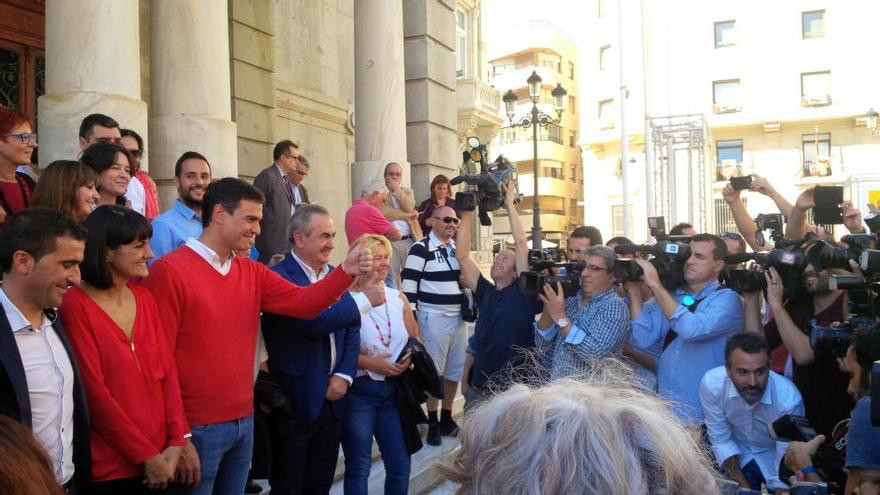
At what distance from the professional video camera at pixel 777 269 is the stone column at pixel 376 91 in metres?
5.68

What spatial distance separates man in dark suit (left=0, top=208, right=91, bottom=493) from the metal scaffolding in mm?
20163

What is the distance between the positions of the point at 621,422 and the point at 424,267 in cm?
594

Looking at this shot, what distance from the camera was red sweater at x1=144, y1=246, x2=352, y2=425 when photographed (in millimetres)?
3740

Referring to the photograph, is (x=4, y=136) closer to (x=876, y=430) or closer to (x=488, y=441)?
(x=488, y=441)

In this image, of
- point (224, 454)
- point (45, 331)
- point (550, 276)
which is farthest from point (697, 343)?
point (45, 331)

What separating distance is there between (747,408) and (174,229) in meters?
3.43

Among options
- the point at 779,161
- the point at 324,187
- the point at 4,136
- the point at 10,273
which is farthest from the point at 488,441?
the point at 779,161

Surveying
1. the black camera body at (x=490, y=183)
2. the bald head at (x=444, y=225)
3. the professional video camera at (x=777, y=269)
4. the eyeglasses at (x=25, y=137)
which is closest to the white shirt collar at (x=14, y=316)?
the eyeglasses at (x=25, y=137)

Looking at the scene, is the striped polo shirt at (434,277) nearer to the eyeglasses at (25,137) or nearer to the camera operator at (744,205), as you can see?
the camera operator at (744,205)

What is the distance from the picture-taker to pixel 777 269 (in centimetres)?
508

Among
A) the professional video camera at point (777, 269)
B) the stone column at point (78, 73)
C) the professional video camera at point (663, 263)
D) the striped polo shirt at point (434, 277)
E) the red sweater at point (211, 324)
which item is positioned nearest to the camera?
the red sweater at point (211, 324)

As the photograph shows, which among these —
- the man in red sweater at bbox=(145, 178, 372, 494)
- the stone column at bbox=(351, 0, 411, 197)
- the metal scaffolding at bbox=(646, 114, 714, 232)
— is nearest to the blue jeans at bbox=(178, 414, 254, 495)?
the man in red sweater at bbox=(145, 178, 372, 494)

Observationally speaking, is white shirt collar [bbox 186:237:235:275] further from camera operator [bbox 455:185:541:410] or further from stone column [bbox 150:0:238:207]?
stone column [bbox 150:0:238:207]

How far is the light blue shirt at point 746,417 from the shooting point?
15.5 feet
